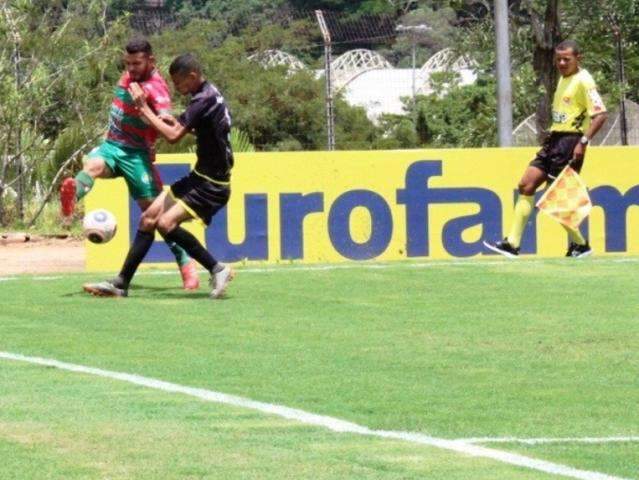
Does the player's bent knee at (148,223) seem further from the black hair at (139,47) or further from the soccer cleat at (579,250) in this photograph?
the soccer cleat at (579,250)

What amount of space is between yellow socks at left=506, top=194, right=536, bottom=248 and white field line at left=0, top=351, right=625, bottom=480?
779 centimetres

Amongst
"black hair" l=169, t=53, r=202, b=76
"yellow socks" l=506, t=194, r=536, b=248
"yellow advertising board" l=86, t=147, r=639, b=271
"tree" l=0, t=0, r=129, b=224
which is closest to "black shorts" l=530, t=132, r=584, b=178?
"yellow socks" l=506, t=194, r=536, b=248

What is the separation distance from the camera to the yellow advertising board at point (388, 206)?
17859mm

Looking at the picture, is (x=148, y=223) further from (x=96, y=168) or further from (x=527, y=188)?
(x=527, y=188)

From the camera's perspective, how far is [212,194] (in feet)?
43.8

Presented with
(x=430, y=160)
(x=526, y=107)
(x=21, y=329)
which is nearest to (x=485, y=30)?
(x=526, y=107)

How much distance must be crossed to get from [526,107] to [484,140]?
103cm

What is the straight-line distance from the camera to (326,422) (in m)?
7.66

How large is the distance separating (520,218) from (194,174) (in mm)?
4454

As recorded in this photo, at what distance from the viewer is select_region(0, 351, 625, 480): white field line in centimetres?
666

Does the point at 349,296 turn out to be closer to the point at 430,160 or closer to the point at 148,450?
the point at 430,160

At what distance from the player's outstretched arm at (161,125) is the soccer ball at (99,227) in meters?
1.29

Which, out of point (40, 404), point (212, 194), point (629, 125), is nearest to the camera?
point (40, 404)

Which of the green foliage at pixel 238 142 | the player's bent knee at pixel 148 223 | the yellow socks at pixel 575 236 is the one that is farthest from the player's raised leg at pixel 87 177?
the green foliage at pixel 238 142
